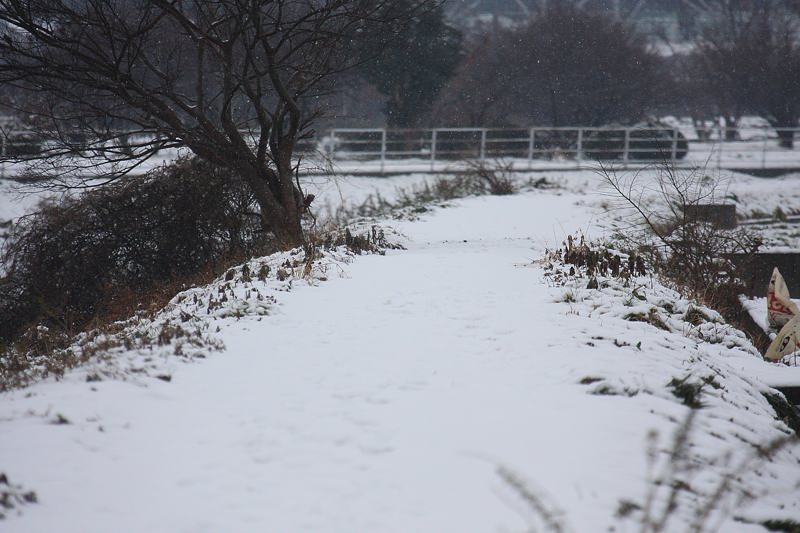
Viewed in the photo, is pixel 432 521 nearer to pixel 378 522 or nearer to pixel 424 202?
pixel 378 522

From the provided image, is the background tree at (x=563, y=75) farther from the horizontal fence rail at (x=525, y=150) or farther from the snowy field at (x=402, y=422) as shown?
the snowy field at (x=402, y=422)

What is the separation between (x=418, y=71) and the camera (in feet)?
95.6

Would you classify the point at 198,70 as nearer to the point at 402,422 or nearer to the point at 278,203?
the point at 278,203

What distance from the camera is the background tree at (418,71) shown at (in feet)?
93.1

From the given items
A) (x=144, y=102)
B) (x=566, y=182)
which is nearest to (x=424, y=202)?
(x=566, y=182)

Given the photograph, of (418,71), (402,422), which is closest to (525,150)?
(418,71)

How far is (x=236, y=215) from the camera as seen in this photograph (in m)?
11.1

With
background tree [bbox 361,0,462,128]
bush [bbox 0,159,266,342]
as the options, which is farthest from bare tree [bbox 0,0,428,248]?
background tree [bbox 361,0,462,128]

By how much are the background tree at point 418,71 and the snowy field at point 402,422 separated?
2307 cm

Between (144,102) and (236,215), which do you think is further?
(236,215)

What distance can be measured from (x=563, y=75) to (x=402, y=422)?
32.3 meters

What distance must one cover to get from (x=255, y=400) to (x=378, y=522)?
1.47m

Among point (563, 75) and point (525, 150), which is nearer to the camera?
point (525, 150)

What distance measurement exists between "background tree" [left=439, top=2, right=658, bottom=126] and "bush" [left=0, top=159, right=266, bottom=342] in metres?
22.2
